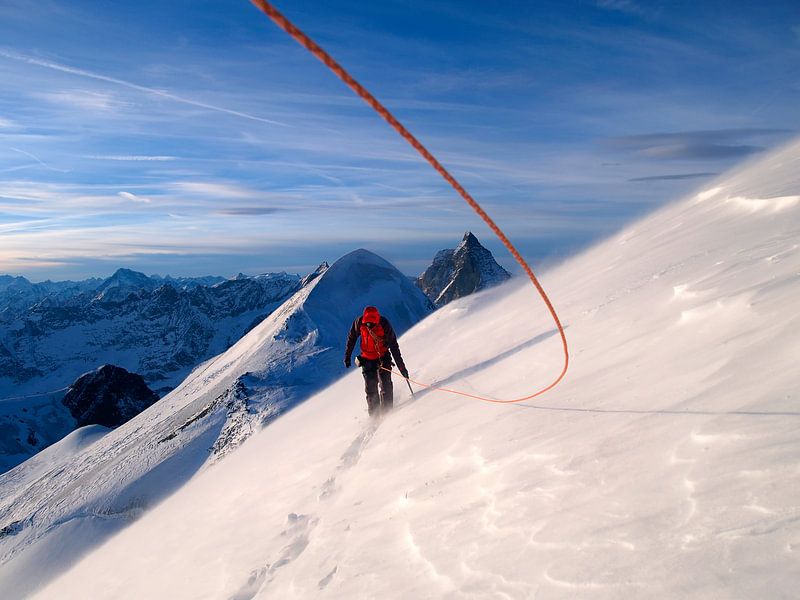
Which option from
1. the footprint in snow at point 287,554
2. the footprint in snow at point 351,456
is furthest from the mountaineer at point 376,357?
the footprint in snow at point 287,554

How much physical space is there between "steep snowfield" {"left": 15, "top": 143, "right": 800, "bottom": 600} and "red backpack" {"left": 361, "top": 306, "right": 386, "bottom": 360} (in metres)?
1.53

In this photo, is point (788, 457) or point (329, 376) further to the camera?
point (329, 376)

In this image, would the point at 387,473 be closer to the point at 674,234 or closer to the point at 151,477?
the point at 674,234

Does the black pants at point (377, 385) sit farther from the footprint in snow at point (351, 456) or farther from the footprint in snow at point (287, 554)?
the footprint in snow at point (287, 554)

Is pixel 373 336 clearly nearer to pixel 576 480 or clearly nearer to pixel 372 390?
pixel 372 390

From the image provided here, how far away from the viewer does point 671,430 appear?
3857 mm

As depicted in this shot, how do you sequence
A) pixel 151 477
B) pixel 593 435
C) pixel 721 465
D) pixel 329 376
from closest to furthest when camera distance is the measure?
pixel 721 465
pixel 593 435
pixel 151 477
pixel 329 376

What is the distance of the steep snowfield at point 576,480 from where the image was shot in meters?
2.82

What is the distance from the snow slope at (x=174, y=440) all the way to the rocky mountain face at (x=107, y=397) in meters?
77.4

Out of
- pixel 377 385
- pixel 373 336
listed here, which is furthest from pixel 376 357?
pixel 377 385

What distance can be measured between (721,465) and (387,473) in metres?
3.83

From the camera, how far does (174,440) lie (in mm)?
26500

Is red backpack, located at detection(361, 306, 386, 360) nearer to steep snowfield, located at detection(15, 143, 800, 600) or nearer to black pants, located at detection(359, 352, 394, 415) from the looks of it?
black pants, located at detection(359, 352, 394, 415)

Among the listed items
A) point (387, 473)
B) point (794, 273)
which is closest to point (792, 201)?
point (794, 273)
